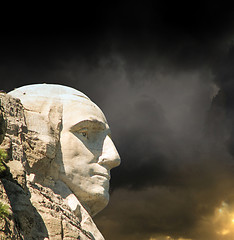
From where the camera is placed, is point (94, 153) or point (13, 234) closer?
point (13, 234)

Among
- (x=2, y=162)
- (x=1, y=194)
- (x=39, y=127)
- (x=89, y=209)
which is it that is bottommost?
(x=1, y=194)

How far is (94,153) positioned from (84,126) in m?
0.80

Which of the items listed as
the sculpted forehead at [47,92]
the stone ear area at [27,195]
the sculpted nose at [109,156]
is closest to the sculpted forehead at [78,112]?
the sculpted forehead at [47,92]

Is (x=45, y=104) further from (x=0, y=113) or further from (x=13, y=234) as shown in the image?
(x=13, y=234)

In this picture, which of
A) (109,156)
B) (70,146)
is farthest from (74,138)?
(109,156)

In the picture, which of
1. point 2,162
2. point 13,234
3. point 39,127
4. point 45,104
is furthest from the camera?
point 45,104

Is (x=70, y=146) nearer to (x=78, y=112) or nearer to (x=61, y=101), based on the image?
(x=78, y=112)

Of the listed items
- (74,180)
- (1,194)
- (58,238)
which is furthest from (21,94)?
(1,194)

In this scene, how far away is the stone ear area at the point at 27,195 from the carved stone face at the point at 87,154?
78cm

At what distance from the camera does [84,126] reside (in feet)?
47.7

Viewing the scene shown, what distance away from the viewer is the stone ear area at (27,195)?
10227mm

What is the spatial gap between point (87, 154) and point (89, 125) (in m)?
0.81

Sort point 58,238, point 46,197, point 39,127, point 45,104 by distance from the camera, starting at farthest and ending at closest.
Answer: point 45,104, point 39,127, point 46,197, point 58,238

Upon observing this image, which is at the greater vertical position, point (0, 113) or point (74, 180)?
point (74, 180)
